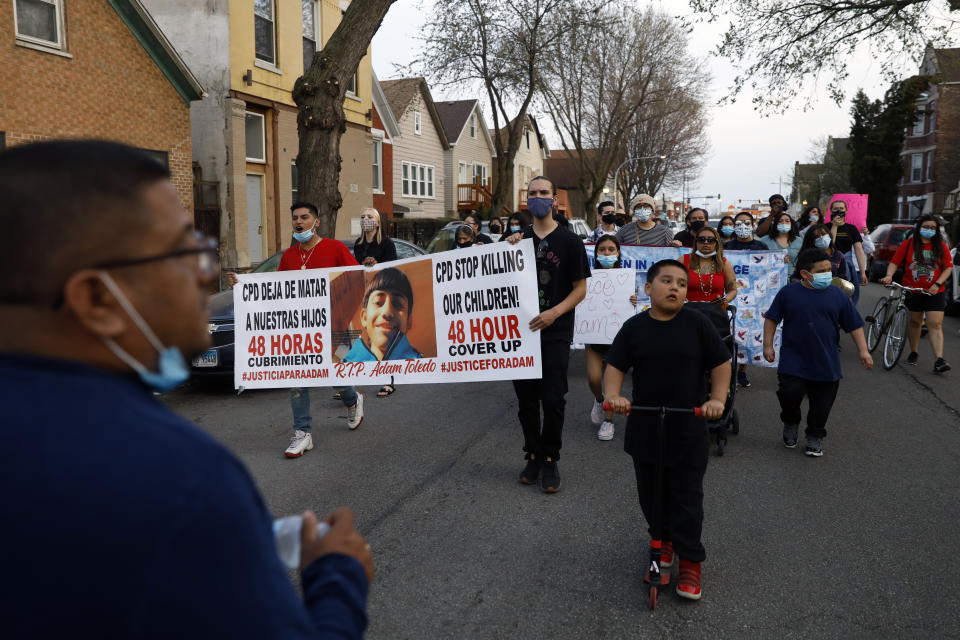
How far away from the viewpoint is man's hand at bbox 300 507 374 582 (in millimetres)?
1448

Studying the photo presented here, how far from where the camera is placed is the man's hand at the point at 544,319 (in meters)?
5.39

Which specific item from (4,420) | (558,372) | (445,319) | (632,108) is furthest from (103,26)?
(632,108)

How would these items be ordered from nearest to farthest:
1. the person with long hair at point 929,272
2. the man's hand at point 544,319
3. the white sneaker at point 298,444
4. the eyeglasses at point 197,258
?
the eyeglasses at point 197,258, the man's hand at point 544,319, the white sneaker at point 298,444, the person with long hair at point 929,272

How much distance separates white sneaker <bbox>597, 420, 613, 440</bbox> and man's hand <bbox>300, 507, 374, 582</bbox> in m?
5.67

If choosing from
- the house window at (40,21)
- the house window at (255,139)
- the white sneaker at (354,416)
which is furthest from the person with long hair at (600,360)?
the house window at (255,139)

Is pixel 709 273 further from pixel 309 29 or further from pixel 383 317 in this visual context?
pixel 309 29

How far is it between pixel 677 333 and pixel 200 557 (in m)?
3.55

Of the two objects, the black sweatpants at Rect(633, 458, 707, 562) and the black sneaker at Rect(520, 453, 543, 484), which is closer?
the black sweatpants at Rect(633, 458, 707, 562)

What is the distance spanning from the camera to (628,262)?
10.1m

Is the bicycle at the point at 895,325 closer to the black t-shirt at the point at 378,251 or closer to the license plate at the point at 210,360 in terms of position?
the black t-shirt at the point at 378,251

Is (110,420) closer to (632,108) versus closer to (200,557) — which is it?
(200,557)

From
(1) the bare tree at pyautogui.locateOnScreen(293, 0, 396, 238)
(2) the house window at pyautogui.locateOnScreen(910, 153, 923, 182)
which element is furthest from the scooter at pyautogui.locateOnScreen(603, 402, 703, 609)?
(2) the house window at pyautogui.locateOnScreen(910, 153, 923, 182)

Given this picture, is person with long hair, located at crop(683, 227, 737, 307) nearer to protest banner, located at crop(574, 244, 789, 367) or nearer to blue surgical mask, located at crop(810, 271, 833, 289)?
blue surgical mask, located at crop(810, 271, 833, 289)

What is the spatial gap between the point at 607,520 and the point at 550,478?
64 centimetres
